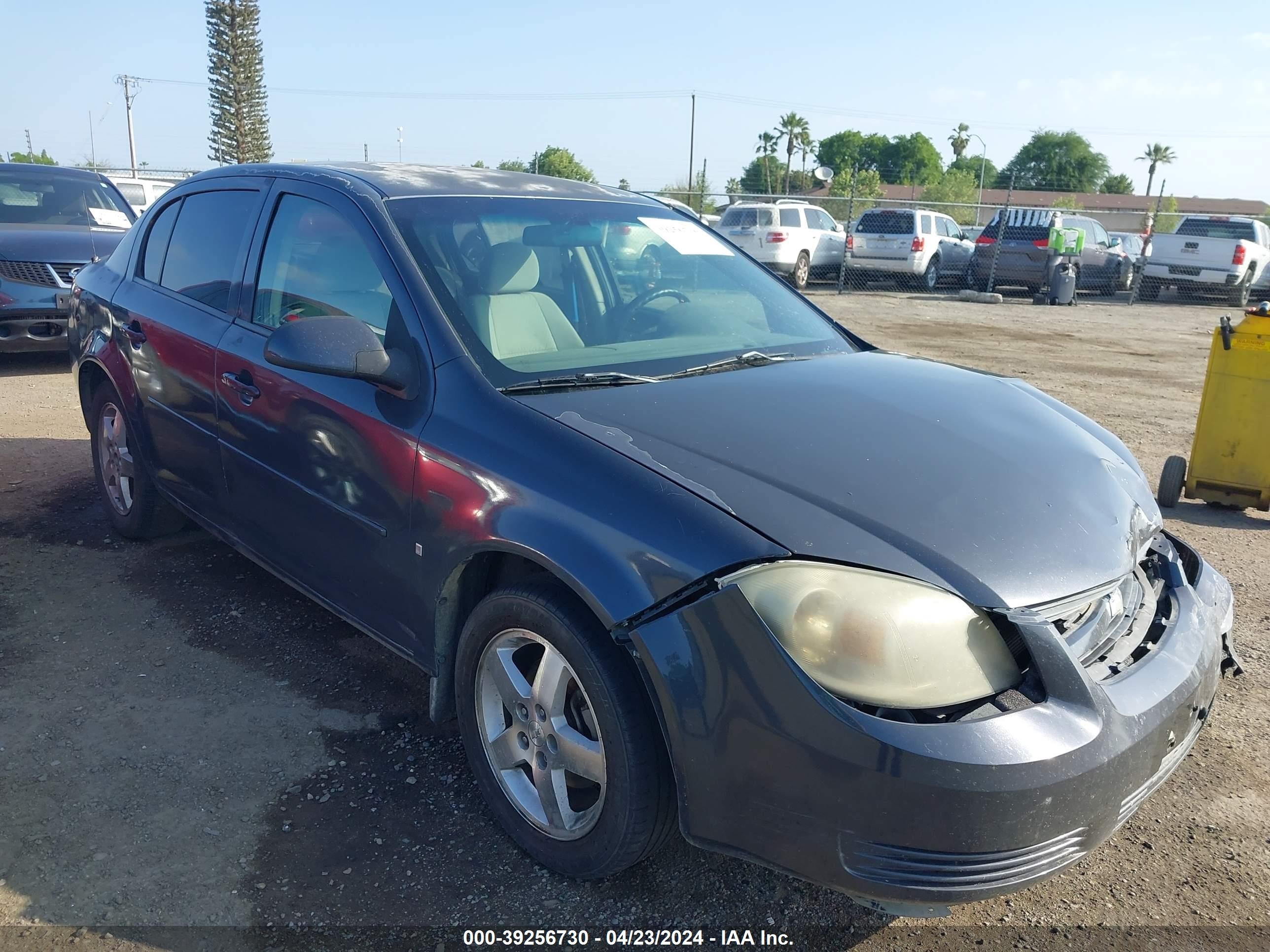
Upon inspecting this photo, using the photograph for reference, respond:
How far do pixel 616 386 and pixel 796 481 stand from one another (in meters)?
0.70

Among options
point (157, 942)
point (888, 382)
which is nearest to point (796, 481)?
point (888, 382)

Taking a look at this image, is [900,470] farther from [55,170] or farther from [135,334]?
[55,170]

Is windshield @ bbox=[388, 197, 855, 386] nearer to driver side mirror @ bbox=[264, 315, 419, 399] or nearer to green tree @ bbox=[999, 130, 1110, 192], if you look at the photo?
driver side mirror @ bbox=[264, 315, 419, 399]

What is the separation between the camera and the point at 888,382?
3025 mm

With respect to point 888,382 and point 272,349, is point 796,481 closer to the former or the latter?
point 888,382

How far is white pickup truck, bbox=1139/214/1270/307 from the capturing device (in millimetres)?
18828

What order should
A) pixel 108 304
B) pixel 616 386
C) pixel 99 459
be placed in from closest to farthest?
pixel 616 386, pixel 108 304, pixel 99 459

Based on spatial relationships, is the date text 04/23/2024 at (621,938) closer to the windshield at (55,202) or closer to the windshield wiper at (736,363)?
the windshield wiper at (736,363)

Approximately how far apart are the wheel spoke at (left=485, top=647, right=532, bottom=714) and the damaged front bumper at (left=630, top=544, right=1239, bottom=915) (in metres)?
0.52

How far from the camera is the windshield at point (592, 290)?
2.86 m

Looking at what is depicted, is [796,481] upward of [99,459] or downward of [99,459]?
upward

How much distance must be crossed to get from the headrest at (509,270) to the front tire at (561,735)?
0.99 m

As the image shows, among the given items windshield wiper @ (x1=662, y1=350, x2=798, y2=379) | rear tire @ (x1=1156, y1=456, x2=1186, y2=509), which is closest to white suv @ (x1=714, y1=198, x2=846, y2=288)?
rear tire @ (x1=1156, y1=456, x2=1186, y2=509)

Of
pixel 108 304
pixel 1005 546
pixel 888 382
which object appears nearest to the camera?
pixel 1005 546
